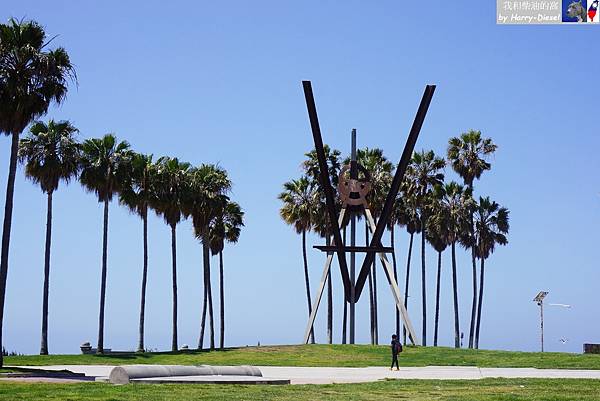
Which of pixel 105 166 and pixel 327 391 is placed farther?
pixel 105 166

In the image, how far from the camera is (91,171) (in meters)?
50.6

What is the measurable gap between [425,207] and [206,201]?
18374 mm

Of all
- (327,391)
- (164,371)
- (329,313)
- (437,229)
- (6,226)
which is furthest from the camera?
(437,229)

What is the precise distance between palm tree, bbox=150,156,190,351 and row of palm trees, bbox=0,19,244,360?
58 millimetres

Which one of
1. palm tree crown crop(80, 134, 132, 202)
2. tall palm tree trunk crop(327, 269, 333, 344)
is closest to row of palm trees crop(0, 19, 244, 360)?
palm tree crown crop(80, 134, 132, 202)

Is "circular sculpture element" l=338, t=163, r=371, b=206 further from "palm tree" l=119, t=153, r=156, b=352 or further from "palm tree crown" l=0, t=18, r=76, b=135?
"palm tree crown" l=0, t=18, r=76, b=135

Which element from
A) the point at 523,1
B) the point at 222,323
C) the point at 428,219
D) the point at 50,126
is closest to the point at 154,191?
the point at 50,126

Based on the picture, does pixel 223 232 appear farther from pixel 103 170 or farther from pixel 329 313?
pixel 103 170

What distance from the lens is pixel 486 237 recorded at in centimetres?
7438

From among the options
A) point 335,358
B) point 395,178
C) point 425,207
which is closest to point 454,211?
point 425,207

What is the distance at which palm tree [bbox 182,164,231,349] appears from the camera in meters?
60.2

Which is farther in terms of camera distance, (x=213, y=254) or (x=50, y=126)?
(x=213, y=254)

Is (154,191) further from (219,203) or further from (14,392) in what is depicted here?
(14,392)

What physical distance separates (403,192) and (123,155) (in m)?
25.3
